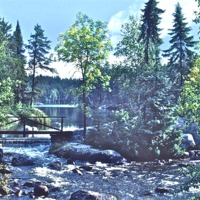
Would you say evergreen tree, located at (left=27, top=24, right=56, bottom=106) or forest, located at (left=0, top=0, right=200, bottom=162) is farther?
evergreen tree, located at (left=27, top=24, right=56, bottom=106)

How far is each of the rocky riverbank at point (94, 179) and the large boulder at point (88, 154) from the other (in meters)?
0.52

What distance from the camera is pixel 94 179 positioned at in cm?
1800

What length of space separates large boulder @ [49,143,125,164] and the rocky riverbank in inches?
20.5

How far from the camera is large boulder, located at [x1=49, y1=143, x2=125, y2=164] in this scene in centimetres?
2286

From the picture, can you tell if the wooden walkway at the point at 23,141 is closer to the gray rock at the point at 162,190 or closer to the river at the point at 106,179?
the river at the point at 106,179

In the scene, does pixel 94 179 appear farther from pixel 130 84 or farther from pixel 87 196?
pixel 130 84

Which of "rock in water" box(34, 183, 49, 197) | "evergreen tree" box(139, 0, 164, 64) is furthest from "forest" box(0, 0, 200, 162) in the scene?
"rock in water" box(34, 183, 49, 197)

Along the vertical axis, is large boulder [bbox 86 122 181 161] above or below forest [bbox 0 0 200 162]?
below

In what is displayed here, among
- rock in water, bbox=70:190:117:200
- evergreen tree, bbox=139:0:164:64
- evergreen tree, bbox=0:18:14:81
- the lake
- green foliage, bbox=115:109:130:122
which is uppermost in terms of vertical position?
evergreen tree, bbox=139:0:164:64

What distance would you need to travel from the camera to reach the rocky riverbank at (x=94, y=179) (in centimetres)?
1473

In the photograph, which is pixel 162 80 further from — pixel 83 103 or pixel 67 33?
pixel 67 33

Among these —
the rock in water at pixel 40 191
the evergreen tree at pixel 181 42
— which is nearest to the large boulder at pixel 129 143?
the rock in water at pixel 40 191

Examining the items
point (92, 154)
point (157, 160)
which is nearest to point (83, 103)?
point (92, 154)

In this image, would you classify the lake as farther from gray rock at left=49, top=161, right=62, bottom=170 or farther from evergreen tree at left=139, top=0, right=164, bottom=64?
evergreen tree at left=139, top=0, right=164, bottom=64
